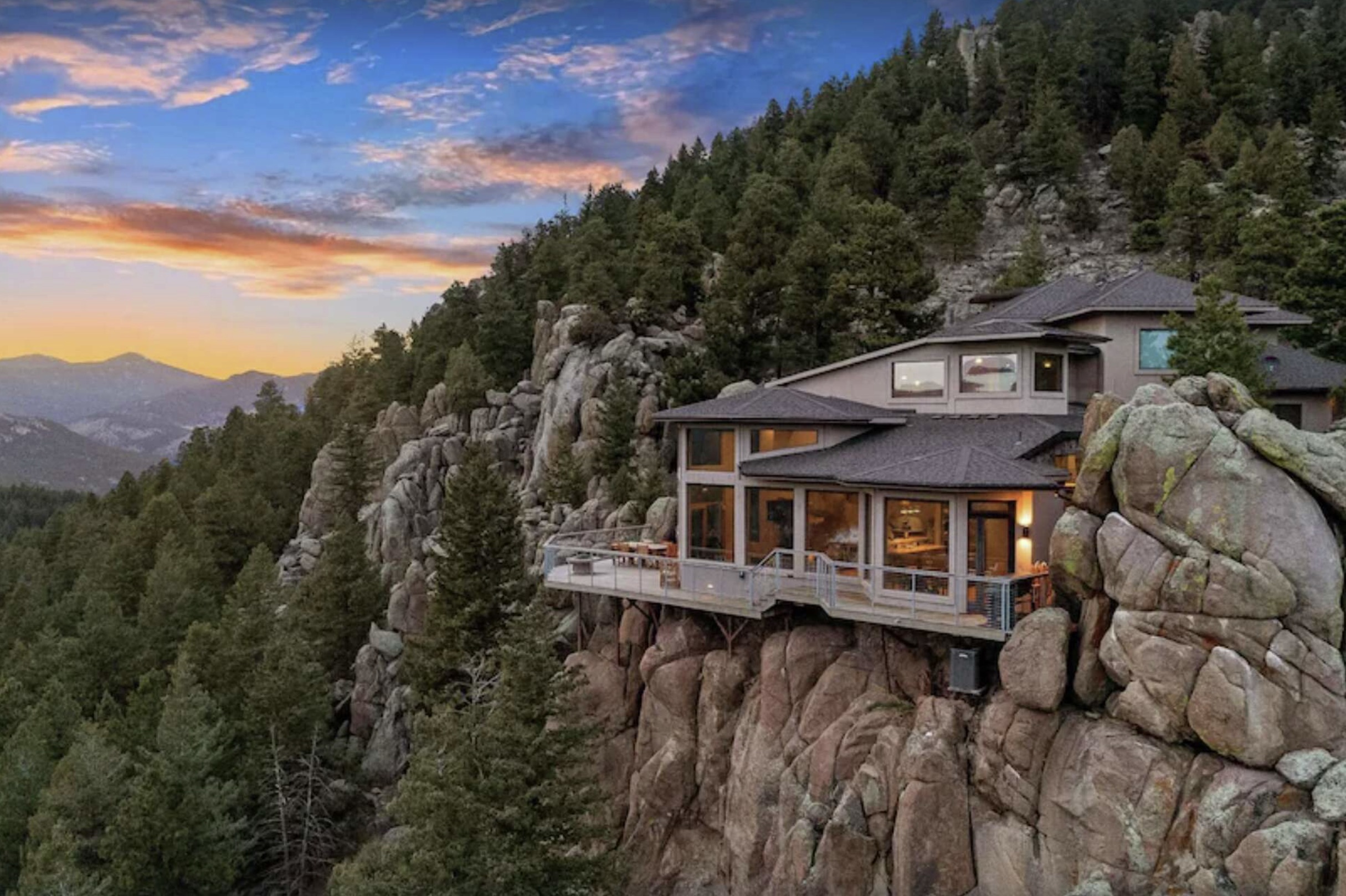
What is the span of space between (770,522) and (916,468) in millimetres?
5383

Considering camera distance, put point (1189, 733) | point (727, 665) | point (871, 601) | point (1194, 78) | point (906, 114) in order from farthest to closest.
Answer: point (906, 114)
point (1194, 78)
point (727, 665)
point (871, 601)
point (1189, 733)

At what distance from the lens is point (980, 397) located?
80.8 feet

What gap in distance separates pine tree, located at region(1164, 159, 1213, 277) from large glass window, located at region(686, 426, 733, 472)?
38.3 metres

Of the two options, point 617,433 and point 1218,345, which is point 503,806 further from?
point 617,433

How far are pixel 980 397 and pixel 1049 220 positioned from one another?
43.5 meters

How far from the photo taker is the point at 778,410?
24156 mm

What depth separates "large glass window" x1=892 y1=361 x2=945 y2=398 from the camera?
25.5 metres

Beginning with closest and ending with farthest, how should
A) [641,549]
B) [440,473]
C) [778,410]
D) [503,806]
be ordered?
[503,806] → [778,410] → [641,549] → [440,473]

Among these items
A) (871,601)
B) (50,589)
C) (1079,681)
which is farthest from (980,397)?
(50,589)

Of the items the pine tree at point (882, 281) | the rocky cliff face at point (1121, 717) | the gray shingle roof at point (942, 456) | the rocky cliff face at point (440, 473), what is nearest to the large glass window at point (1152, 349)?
the gray shingle roof at point (942, 456)

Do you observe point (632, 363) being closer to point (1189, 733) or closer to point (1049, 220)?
point (1189, 733)

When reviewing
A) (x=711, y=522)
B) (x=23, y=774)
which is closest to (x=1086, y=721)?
(x=711, y=522)

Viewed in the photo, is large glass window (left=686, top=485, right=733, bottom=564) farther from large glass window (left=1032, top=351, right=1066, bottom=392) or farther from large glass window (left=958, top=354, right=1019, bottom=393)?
large glass window (left=1032, top=351, right=1066, bottom=392)

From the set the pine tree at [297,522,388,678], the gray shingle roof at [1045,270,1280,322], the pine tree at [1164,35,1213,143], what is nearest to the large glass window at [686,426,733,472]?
the gray shingle roof at [1045,270,1280,322]
